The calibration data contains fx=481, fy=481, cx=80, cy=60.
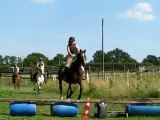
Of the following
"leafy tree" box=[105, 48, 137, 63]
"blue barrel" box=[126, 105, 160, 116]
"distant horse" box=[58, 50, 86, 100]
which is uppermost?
"leafy tree" box=[105, 48, 137, 63]

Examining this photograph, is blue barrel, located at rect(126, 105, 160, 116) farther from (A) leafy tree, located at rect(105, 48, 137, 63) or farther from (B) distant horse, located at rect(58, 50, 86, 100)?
(A) leafy tree, located at rect(105, 48, 137, 63)

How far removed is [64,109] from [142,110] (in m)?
2.59

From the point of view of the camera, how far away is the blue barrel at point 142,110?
15641 mm

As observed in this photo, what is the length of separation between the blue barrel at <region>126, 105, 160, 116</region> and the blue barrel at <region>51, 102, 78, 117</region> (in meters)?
1.82

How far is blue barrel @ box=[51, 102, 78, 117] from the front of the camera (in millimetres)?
15141

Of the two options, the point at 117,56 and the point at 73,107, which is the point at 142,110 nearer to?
the point at 73,107

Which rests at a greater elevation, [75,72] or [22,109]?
[75,72]

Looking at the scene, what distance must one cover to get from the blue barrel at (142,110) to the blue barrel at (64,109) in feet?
5.97

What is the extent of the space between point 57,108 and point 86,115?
96 centimetres

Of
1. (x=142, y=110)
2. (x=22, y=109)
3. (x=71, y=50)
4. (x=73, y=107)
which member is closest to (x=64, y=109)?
(x=73, y=107)

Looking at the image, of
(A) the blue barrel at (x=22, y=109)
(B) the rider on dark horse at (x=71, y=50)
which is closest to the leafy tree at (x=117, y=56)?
(B) the rider on dark horse at (x=71, y=50)

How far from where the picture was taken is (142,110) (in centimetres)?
1567

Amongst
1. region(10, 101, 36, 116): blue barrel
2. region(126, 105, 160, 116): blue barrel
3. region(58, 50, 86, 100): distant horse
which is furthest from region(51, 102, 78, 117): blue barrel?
region(58, 50, 86, 100): distant horse

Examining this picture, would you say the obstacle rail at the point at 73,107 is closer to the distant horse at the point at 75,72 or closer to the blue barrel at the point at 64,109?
the blue barrel at the point at 64,109
